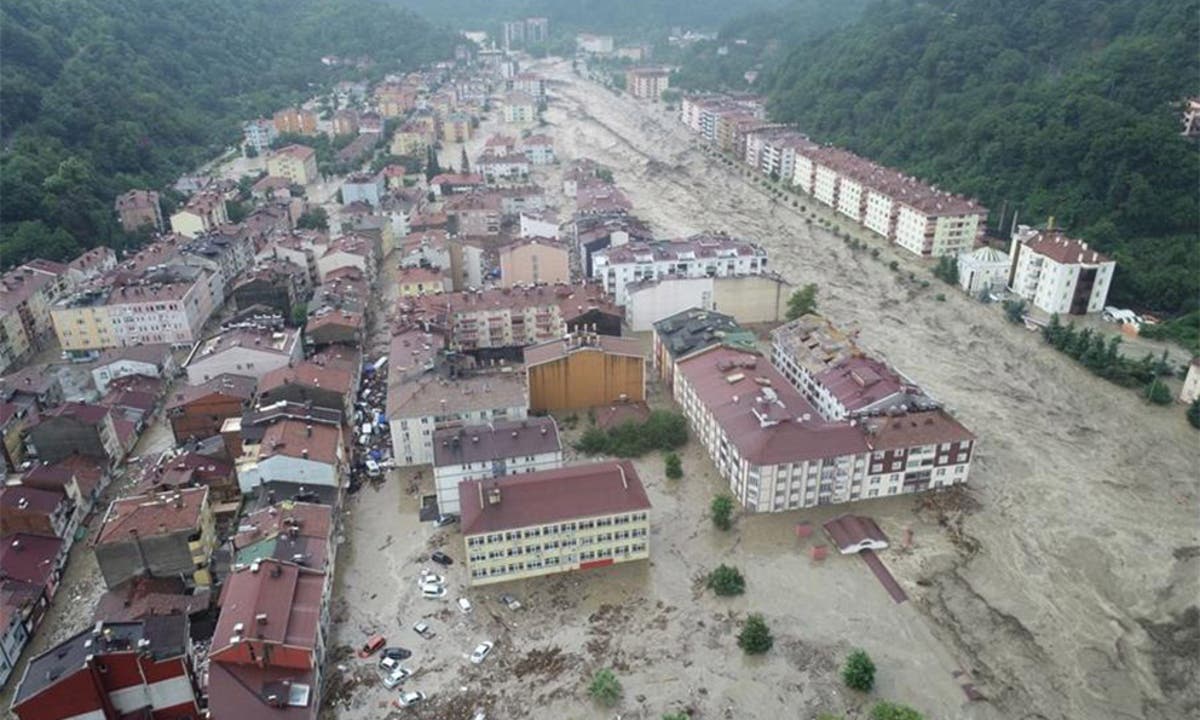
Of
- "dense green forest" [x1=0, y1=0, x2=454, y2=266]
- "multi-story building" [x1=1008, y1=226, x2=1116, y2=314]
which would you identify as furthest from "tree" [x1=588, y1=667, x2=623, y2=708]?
"dense green forest" [x1=0, y1=0, x2=454, y2=266]

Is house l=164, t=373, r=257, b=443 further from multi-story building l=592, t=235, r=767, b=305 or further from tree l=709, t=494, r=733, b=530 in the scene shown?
multi-story building l=592, t=235, r=767, b=305

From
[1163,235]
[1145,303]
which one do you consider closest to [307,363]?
[1145,303]

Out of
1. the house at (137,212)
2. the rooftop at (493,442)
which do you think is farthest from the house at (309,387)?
the house at (137,212)

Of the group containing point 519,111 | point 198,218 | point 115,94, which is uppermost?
point 115,94

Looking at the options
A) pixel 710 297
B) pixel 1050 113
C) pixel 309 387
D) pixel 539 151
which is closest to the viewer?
pixel 309 387

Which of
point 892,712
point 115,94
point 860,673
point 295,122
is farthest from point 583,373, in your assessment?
point 295,122

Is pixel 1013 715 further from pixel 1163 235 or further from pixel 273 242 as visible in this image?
pixel 273 242

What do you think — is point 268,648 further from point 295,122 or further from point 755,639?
point 295,122
